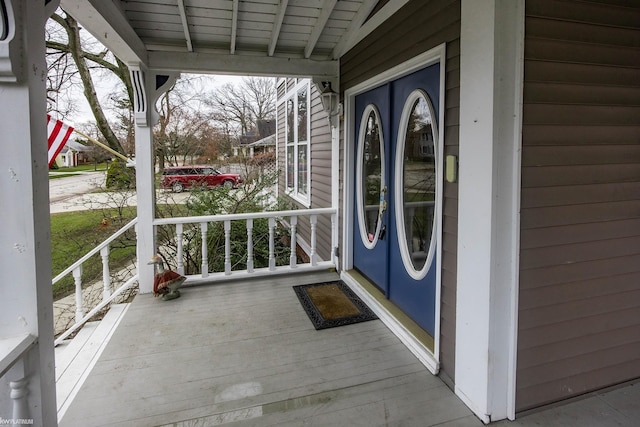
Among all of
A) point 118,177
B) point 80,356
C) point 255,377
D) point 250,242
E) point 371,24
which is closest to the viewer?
point 255,377

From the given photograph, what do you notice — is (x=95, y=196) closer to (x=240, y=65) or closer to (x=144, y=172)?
(x=144, y=172)

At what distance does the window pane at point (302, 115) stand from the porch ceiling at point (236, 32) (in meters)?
2.17

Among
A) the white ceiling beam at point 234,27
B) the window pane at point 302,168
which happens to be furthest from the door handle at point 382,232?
the window pane at point 302,168

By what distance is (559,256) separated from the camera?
187 cm

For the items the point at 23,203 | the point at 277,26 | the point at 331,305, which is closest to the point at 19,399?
the point at 23,203

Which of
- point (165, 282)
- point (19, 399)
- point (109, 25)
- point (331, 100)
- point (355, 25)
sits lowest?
point (165, 282)

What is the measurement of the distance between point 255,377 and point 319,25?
2835 mm

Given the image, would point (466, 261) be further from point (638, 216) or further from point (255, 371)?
point (255, 371)

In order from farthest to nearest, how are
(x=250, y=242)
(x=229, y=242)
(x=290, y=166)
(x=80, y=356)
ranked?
1. (x=290, y=166)
2. (x=229, y=242)
3. (x=250, y=242)
4. (x=80, y=356)

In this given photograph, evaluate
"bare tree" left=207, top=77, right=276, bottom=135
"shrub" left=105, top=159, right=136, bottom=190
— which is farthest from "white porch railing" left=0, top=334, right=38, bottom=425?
"bare tree" left=207, top=77, right=276, bottom=135

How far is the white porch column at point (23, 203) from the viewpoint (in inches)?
51.2

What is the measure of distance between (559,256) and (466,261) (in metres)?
0.46

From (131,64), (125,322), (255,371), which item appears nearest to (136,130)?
(131,64)

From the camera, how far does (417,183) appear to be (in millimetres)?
2691
